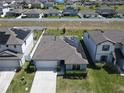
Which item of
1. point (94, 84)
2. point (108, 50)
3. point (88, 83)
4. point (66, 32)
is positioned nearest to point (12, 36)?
point (88, 83)

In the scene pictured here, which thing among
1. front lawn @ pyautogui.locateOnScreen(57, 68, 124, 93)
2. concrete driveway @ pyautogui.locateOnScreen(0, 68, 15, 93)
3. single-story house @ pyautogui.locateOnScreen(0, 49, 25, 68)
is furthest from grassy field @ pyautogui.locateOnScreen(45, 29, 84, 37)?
front lawn @ pyautogui.locateOnScreen(57, 68, 124, 93)

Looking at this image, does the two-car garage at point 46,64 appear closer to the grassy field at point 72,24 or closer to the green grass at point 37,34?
the green grass at point 37,34

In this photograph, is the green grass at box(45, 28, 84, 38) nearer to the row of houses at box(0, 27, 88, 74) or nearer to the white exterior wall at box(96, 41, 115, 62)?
the row of houses at box(0, 27, 88, 74)

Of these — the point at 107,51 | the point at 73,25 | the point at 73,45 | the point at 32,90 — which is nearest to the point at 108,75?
the point at 107,51

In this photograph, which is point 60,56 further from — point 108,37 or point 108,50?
point 108,37

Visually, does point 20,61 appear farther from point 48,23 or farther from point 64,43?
point 48,23

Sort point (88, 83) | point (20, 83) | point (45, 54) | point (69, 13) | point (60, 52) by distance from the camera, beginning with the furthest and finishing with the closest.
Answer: point (69, 13)
point (60, 52)
point (45, 54)
point (88, 83)
point (20, 83)
